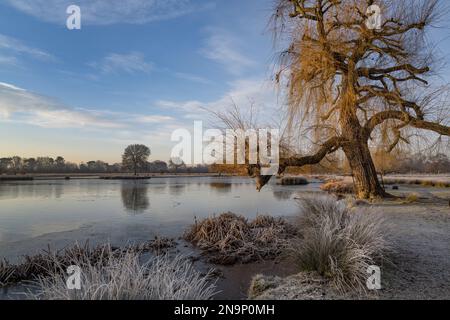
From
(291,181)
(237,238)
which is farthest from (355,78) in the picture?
(291,181)

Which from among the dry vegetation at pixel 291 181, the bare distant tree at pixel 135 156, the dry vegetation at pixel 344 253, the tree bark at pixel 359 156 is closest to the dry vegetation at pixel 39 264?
the dry vegetation at pixel 344 253

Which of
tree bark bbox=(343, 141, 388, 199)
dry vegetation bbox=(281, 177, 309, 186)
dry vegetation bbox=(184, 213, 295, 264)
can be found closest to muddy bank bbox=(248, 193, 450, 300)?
dry vegetation bbox=(184, 213, 295, 264)

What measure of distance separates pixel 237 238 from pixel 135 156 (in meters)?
54.3

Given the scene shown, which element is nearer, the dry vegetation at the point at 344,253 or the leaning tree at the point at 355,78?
the dry vegetation at the point at 344,253

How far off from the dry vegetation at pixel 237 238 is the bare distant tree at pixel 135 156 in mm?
52895

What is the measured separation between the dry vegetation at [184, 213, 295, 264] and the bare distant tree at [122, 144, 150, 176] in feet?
174

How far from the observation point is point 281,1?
10.7 meters

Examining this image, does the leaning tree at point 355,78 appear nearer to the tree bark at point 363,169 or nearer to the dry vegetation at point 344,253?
the tree bark at point 363,169

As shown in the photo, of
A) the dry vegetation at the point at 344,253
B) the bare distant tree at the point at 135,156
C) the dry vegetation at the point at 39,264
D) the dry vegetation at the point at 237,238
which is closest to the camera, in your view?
the dry vegetation at the point at 344,253

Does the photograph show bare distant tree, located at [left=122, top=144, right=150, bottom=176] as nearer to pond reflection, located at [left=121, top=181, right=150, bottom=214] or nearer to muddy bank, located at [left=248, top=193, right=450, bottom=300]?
pond reflection, located at [left=121, top=181, right=150, bottom=214]

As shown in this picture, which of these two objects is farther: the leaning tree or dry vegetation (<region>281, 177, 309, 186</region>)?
dry vegetation (<region>281, 177, 309, 186</region>)

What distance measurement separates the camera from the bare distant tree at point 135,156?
193ft

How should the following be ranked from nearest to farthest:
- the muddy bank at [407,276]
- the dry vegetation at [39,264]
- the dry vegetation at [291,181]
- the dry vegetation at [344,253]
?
the muddy bank at [407,276] < the dry vegetation at [344,253] < the dry vegetation at [39,264] < the dry vegetation at [291,181]

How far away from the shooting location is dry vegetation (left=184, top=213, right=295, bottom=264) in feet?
20.4
